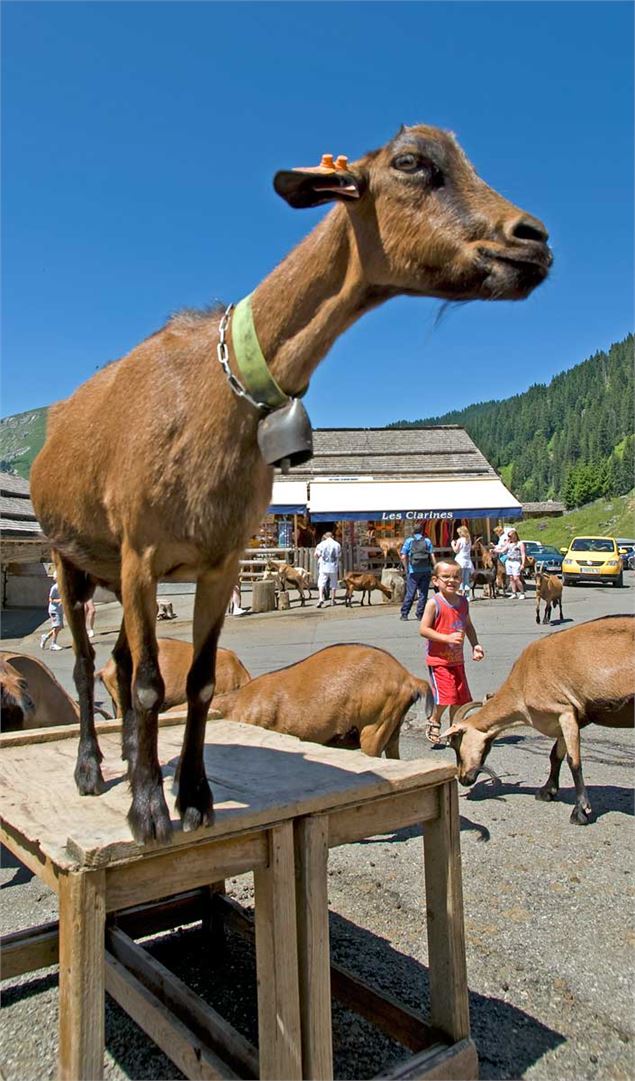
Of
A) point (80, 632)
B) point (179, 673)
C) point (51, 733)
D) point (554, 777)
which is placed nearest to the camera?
point (80, 632)

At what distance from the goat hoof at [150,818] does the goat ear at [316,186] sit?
1.89m

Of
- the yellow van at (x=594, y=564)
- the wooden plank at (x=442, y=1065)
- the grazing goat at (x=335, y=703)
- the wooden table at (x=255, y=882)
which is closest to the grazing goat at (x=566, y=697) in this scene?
the grazing goat at (x=335, y=703)

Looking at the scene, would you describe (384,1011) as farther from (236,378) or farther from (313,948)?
(236,378)

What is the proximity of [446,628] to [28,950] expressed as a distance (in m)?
4.66

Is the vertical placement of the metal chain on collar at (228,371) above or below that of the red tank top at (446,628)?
above

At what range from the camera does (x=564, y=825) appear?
18.8ft

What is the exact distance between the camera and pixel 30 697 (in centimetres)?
544

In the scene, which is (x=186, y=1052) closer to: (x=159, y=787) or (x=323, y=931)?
(x=323, y=931)

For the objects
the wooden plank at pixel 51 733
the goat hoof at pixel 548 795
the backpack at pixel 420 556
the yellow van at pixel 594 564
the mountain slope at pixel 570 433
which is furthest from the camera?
the mountain slope at pixel 570 433

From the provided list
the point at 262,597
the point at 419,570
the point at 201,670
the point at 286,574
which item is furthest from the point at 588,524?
the point at 201,670

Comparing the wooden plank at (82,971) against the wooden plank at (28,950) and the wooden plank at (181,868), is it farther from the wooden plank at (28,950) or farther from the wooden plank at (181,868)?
the wooden plank at (28,950)

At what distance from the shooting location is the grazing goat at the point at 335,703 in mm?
Answer: 5695

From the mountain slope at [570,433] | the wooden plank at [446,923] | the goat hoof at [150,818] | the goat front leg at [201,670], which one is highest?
the mountain slope at [570,433]

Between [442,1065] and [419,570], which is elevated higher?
[419,570]
